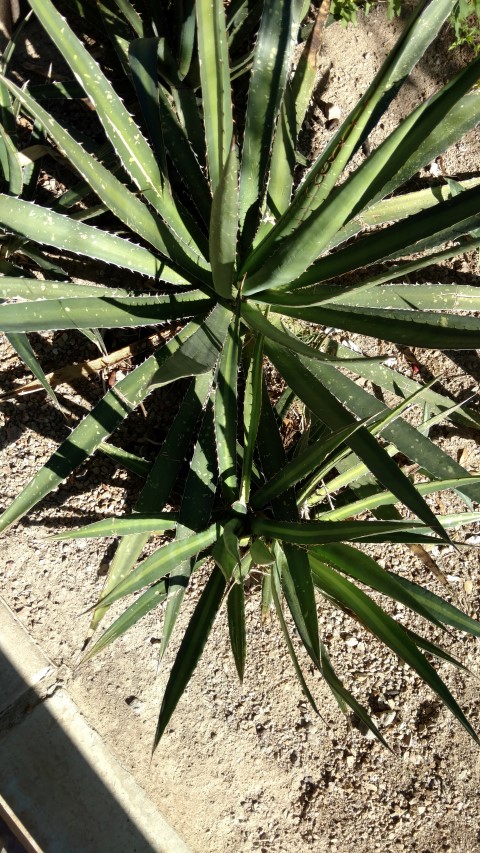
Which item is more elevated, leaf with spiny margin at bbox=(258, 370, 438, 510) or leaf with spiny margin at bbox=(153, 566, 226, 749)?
leaf with spiny margin at bbox=(258, 370, 438, 510)

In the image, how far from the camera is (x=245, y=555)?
1.75 m

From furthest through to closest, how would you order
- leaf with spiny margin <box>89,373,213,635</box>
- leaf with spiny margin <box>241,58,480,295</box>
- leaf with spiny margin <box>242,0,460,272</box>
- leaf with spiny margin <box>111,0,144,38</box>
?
leaf with spiny margin <box>111,0,144,38</box>
leaf with spiny margin <box>89,373,213,635</box>
leaf with spiny margin <box>242,0,460,272</box>
leaf with spiny margin <box>241,58,480,295</box>

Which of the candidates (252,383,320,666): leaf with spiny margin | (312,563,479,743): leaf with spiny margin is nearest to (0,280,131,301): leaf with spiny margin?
(252,383,320,666): leaf with spiny margin

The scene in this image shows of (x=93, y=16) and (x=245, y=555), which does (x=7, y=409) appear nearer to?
(x=245, y=555)

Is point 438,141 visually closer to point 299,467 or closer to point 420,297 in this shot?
point 420,297

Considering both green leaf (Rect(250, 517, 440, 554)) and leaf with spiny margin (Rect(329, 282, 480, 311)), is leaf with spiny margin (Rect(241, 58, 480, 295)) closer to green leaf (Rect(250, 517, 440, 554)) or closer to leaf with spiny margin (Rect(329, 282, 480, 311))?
leaf with spiny margin (Rect(329, 282, 480, 311))

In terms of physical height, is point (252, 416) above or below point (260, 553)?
above

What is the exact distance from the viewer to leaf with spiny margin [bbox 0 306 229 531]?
141 centimetres

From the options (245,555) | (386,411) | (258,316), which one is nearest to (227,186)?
(258,316)

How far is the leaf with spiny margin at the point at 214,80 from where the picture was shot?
4.58 feet

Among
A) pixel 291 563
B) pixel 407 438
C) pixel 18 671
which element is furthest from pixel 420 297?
pixel 18 671

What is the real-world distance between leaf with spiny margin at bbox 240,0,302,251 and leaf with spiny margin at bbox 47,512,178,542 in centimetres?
73

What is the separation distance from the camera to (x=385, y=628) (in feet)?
4.72

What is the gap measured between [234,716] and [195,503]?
721 mm
